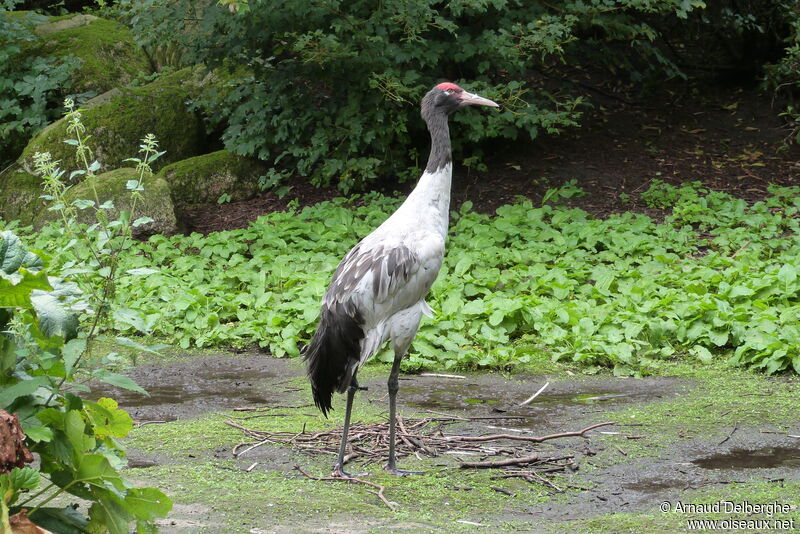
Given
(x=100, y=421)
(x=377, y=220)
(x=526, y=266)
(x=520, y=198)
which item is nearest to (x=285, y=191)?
(x=377, y=220)

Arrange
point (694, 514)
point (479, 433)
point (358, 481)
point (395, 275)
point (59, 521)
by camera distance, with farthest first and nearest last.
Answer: point (479, 433)
point (395, 275)
point (358, 481)
point (694, 514)
point (59, 521)

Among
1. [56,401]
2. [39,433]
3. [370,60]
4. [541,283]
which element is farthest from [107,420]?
[370,60]

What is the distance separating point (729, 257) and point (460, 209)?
3018 millimetres

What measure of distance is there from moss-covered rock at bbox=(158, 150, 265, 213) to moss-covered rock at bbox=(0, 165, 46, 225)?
1.60m

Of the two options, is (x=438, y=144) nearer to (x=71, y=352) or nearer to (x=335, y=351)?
(x=335, y=351)

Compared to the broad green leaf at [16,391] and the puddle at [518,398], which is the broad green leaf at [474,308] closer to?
the puddle at [518,398]

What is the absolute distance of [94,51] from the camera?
1389 centimetres

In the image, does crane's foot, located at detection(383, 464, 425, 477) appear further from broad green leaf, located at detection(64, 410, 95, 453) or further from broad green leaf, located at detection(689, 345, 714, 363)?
broad green leaf, located at detection(689, 345, 714, 363)

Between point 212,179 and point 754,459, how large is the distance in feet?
27.3

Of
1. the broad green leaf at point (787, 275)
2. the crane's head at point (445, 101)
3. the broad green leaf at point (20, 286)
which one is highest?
the crane's head at point (445, 101)

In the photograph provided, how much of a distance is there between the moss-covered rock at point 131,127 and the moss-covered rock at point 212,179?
450mm

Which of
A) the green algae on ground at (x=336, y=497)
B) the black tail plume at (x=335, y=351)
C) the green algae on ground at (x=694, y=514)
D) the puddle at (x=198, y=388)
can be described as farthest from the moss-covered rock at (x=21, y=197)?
the green algae on ground at (x=694, y=514)

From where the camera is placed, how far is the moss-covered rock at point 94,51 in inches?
530

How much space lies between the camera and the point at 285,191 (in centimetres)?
1125
